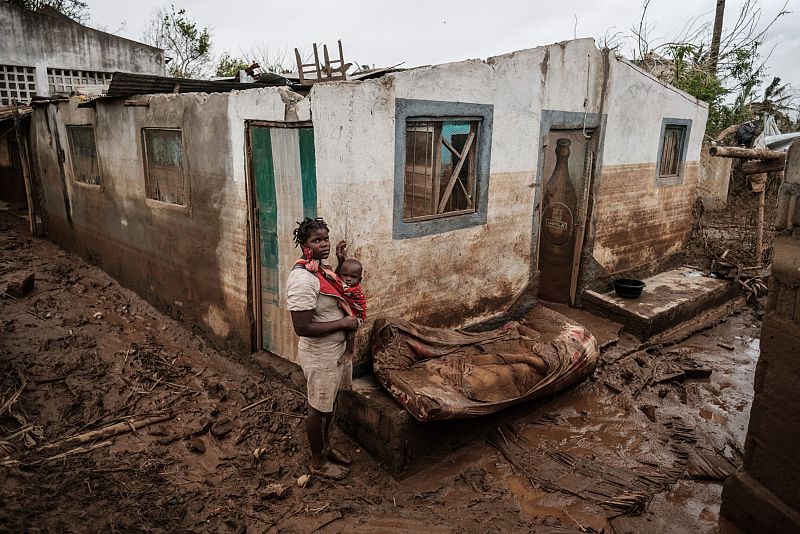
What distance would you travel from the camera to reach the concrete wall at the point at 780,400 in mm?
3240

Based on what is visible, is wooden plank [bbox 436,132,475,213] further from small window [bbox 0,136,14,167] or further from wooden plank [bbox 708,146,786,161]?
small window [bbox 0,136,14,167]

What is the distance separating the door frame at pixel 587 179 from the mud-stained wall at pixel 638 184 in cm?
13

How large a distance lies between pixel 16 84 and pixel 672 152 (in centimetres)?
1454

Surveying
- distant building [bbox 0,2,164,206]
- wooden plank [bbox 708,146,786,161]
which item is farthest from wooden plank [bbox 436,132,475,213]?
distant building [bbox 0,2,164,206]

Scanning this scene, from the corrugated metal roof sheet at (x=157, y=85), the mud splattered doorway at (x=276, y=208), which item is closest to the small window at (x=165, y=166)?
the corrugated metal roof sheet at (x=157, y=85)

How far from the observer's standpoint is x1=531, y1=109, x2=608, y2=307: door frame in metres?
6.68

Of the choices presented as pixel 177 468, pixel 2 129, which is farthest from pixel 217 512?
pixel 2 129

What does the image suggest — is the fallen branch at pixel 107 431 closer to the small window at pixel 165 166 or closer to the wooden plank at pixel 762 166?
the small window at pixel 165 166

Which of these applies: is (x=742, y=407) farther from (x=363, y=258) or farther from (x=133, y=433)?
(x=133, y=433)

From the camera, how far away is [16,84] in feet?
40.2

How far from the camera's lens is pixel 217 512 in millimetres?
3879

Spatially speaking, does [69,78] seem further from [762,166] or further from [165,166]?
[762,166]

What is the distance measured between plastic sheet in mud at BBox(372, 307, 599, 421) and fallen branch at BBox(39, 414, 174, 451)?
224 centimetres

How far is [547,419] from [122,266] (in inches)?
258
